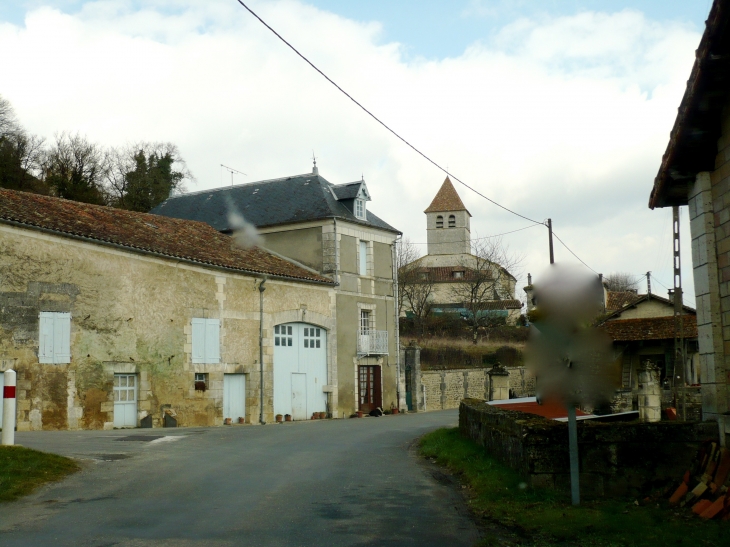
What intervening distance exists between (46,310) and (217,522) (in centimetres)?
1444

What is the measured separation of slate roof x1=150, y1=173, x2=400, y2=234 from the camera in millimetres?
31328

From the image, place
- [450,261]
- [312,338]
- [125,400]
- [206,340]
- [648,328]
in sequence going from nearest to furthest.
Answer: [125,400]
[206,340]
[312,338]
[648,328]
[450,261]

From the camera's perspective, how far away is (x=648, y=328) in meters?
30.4

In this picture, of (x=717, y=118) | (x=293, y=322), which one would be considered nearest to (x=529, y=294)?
(x=717, y=118)

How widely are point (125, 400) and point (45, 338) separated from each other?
321 centimetres

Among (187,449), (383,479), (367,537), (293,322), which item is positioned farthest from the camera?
(293,322)

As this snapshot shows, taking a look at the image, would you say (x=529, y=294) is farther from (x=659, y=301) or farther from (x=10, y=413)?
(x=659, y=301)

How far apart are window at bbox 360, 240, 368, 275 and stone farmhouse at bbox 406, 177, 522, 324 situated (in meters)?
26.2

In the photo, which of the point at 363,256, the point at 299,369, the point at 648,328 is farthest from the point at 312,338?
the point at 648,328

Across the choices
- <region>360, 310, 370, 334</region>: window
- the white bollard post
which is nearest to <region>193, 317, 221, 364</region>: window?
<region>360, 310, 370, 334</region>: window

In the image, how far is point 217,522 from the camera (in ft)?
22.9

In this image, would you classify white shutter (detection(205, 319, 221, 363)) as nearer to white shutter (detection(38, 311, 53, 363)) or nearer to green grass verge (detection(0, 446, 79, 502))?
white shutter (detection(38, 311, 53, 363))

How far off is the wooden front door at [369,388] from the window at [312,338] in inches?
112

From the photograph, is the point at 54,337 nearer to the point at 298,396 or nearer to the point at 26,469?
the point at 298,396
